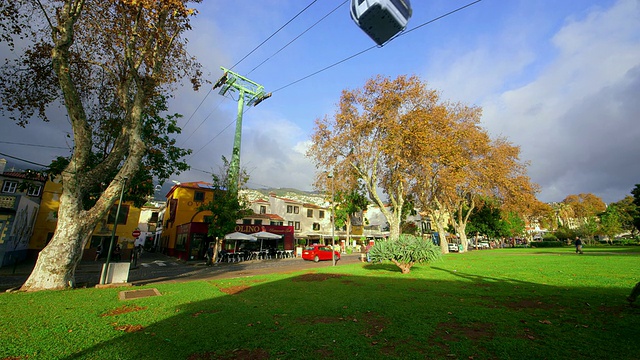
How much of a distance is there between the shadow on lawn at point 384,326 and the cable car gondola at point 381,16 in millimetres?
5883

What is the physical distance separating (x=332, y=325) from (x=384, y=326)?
1.02 metres

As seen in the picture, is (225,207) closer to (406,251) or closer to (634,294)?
(406,251)

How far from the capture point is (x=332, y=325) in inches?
210

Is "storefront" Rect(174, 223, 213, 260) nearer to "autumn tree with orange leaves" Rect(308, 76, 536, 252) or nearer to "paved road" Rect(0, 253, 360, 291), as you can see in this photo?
"paved road" Rect(0, 253, 360, 291)

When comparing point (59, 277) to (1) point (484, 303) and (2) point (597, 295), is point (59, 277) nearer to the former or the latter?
(1) point (484, 303)

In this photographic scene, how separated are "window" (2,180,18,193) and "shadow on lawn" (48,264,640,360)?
2886 cm

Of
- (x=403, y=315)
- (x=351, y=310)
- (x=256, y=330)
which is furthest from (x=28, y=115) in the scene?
(x=403, y=315)

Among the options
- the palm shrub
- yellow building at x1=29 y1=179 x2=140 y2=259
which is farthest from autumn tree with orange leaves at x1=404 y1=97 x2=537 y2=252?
yellow building at x1=29 y1=179 x2=140 y2=259

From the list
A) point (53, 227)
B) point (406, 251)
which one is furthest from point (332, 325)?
point (53, 227)

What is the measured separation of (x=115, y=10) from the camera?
12023 mm

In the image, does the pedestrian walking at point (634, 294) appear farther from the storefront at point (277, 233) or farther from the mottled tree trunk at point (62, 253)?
the storefront at point (277, 233)

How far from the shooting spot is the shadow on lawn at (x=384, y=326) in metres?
3.97

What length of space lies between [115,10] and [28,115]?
6.64 m

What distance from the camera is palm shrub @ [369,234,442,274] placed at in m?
12.9
